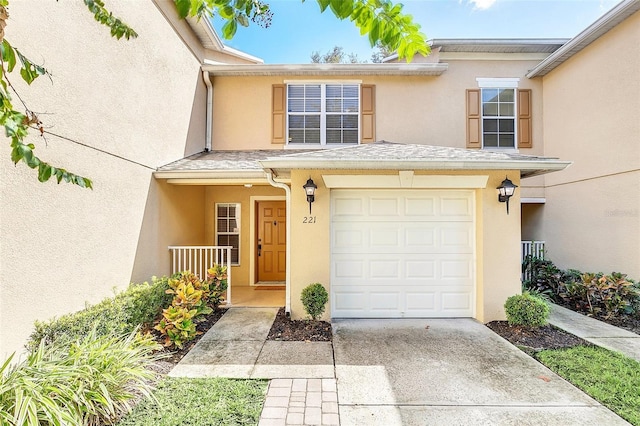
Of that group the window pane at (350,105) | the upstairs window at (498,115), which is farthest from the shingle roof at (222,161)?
the upstairs window at (498,115)

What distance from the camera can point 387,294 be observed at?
19.1 feet

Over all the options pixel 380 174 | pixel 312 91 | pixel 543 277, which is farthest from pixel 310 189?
pixel 543 277

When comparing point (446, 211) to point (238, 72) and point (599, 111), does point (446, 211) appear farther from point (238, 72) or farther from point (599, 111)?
point (238, 72)

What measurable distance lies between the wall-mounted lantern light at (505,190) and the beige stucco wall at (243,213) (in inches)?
218

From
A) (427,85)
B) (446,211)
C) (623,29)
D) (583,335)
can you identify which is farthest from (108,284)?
(623,29)

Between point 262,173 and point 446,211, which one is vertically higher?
point 262,173

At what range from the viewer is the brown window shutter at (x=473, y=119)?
8.74 meters

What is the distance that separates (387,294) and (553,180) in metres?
6.48

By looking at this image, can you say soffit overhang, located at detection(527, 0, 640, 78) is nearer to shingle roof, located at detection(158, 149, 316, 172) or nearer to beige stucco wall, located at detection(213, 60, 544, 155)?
beige stucco wall, located at detection(213, 60, 544, 155)

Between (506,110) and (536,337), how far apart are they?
688 cm

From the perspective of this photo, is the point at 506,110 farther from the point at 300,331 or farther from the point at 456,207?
the point at 300,331

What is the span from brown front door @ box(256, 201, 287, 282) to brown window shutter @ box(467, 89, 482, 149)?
599cm

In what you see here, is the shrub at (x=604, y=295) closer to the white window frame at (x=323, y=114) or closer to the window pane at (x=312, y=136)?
the white window frame at (x=323, y=114)

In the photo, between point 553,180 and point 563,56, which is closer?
point 563,56
